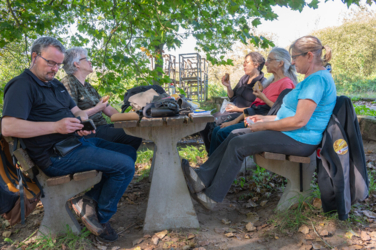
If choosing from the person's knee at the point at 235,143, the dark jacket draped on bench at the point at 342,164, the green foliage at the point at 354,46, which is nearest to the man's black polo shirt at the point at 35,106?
the person's knee at the point at 235,143

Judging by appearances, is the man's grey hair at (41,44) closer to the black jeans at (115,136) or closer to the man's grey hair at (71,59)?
the man's grey hair at (71,59)

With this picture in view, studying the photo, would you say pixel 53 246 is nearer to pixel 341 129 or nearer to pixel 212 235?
pixel 212 235

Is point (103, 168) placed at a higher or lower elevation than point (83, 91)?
lower

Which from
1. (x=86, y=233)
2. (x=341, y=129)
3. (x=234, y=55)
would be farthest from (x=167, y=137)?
(x=234, y=55)

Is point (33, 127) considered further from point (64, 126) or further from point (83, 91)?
point (83, 91)

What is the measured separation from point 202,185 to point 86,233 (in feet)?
3.50

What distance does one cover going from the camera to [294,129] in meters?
2.22

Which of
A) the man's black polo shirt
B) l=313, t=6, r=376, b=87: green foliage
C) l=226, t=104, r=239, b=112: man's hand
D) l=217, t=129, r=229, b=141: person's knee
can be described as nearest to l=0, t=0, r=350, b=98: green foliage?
l=226, t=104, r=239, b=112: man's hand

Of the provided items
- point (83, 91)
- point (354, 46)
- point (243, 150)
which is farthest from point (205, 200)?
point (354, 46)

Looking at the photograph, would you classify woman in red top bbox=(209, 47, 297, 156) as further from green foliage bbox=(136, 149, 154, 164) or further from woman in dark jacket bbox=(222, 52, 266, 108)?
green foliage bbox=(136, 149, 154, 164)

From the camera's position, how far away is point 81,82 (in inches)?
126

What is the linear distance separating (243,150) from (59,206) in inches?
64.2

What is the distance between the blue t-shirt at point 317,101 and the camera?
83.1 inches

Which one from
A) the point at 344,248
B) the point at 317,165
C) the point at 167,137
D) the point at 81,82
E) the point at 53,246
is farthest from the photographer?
the point at 81,82
